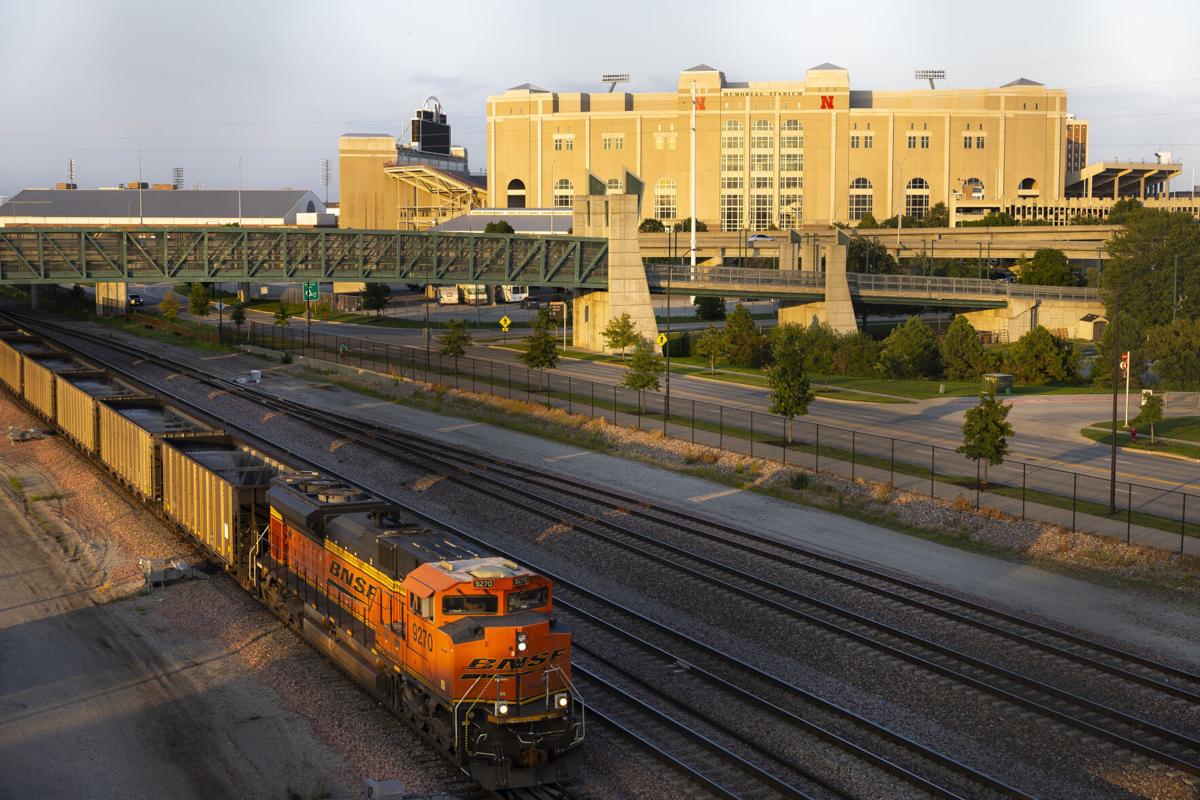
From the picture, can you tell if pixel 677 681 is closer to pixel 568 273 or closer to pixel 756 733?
pixel 756 733

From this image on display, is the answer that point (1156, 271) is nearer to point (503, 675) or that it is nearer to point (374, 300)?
point (374, 300)

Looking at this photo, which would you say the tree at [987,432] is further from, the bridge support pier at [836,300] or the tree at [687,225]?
the tree at [687,225]

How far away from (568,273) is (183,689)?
77025 millimetres

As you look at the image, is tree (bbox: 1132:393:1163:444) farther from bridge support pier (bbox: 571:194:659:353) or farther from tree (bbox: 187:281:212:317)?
tree (bbox: 187:281:212:317)

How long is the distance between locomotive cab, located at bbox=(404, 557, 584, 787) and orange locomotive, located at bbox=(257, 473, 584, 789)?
0.02m

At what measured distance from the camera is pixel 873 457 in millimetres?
53281

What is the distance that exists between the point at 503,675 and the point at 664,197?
585 ft

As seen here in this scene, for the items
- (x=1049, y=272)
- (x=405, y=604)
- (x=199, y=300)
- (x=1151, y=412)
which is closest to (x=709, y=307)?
(x=1049, y=272)

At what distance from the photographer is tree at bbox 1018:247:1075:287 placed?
132m

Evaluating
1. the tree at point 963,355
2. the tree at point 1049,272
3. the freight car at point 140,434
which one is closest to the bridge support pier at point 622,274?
the tree at point 963,355

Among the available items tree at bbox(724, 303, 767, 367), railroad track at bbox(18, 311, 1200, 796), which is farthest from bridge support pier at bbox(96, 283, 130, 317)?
railroad track at bbox(18, 311, 1200, 796)

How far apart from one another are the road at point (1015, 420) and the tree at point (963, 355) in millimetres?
9150

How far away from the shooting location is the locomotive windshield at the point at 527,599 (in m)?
19.7

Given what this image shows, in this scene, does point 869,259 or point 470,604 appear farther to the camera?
point 869,259
